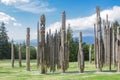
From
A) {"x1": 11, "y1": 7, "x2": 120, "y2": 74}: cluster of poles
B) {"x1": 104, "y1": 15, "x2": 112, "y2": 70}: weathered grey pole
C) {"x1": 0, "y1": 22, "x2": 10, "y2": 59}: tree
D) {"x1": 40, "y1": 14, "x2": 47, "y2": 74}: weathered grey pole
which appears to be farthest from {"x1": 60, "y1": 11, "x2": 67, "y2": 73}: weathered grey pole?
{"x1": 0, "y1": 22, "x2": 10, "y2": 59}: tree

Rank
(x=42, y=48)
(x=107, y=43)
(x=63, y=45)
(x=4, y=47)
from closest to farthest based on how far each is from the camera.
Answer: (x=63, y=45) → (x=42, y=48) → (x=107, y=43) → (x=4, y=47)

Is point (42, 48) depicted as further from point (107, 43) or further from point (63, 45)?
point (107, 43)

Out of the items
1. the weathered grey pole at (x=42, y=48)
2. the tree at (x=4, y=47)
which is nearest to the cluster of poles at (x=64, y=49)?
the weathered grey pole at (x=42, y=48)

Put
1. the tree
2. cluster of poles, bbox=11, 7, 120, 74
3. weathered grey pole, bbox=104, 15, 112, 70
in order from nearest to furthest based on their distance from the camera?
1. cluster of poles, bbox=11, 7, 120, 74
2. weathered grey pole, bbox=104, 15, 112, 70
3. the tree

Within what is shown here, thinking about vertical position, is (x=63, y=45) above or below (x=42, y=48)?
above

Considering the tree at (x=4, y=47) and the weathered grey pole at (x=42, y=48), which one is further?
the tree at (x=4, y=47)

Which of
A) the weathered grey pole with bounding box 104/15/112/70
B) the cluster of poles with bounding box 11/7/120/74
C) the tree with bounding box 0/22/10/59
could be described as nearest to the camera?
the cluster of poles with bounding box 11/7/120/74

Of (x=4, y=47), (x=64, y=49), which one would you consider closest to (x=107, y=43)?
(x=64, y=49)

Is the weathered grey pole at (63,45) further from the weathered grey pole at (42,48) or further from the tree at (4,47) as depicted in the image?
the tree at (4,47)

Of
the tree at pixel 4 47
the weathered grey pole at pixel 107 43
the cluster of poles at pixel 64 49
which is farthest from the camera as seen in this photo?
the tree at pixel 4 47

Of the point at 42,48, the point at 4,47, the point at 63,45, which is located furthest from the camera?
the point at 4,47

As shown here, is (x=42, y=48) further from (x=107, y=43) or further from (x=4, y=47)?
(x=4, y=47)

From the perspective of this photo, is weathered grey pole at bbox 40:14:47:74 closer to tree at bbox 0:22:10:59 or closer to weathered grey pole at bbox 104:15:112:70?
weathered grey pole at bbox 104:15:112:70

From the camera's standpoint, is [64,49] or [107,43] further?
[107,43]
